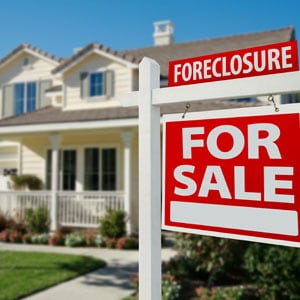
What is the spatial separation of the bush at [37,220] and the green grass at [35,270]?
2.15m

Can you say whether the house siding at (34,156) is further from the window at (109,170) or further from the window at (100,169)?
Answer: the window at (109,170)

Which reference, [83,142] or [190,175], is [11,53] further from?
[190,175]

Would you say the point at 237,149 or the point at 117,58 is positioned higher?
the point at 117,58

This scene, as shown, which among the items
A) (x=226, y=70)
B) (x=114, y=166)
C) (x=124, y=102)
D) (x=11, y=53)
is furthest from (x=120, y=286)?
(x=11, y=53)

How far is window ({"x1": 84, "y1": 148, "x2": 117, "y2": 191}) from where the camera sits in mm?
12938

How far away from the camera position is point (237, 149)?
1.87m

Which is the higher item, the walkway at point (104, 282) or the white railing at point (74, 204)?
the white railing at point (74, 204)

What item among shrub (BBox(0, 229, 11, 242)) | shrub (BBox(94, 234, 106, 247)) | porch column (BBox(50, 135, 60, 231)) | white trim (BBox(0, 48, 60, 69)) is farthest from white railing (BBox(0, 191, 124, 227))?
white trim (BBox(0, 48, 60, 69))

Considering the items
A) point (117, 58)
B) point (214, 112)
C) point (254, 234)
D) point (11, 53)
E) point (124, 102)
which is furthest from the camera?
point (11, 53)

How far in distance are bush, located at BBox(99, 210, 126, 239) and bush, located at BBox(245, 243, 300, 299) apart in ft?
18.3

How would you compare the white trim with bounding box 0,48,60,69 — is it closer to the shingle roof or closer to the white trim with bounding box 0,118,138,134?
the shingle roof

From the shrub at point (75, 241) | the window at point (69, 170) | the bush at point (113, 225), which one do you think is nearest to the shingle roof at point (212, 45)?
the window at point (69, 170)

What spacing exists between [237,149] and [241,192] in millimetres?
217

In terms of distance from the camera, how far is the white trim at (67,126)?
34.4ft
